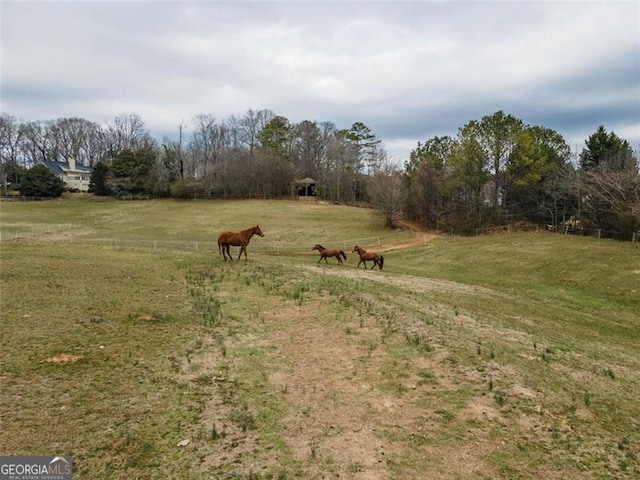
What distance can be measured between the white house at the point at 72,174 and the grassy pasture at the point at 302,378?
8738 cm

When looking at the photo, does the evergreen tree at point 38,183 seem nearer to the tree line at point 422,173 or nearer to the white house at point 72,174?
the tree line at point 422,173

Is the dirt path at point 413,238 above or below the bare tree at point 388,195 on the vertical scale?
below

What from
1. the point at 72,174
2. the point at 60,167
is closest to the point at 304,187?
the point at 72,174

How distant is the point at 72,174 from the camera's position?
301ft

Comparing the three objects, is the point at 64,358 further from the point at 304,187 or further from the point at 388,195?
the point at 304,187

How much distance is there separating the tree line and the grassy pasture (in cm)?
2615

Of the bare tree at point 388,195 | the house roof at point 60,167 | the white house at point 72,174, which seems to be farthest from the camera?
the white house at point 72,174

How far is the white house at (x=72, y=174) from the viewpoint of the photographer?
8912 cm

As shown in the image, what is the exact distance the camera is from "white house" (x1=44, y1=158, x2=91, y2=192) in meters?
89.1

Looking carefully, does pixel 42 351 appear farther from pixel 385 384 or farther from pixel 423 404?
pixel 423 404

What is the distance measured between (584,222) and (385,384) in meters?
38.9

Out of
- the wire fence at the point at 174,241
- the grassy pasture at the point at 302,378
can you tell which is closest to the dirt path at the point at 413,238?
the wire fence at the point at 174,241

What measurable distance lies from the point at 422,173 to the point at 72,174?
83715 mm

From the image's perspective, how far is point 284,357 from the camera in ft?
26.6
